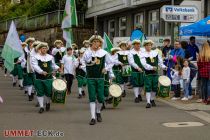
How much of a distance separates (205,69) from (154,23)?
705 inches

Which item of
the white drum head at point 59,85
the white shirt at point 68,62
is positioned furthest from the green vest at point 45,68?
the white shirt at point 68,62

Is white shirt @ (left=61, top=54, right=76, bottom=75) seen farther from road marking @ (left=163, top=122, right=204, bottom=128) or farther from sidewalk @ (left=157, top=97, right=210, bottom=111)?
road marking @ (left=163, top=122, right=204, bottom=128)

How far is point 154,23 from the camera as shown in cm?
3266

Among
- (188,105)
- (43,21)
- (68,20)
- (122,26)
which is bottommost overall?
(188,105)

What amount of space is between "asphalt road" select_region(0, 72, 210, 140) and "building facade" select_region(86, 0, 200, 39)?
15.0m

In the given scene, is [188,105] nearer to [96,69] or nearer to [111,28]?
[96,69]

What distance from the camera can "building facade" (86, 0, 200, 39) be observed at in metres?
31.4

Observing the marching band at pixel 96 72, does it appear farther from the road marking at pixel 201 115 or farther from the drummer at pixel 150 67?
the road marking at pixel 201 115

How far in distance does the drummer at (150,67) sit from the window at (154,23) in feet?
56.5

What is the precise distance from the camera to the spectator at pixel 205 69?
49.2 feet

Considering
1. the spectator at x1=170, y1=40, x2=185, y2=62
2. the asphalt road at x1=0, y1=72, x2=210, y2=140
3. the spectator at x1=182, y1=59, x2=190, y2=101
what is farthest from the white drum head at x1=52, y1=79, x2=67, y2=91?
the spectator at x1=170, y1=40, x2=185, y2=62

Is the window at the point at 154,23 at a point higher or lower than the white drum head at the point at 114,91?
higher

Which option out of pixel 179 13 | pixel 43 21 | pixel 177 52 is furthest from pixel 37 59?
pixel 43 21

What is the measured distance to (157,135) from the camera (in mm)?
10211
